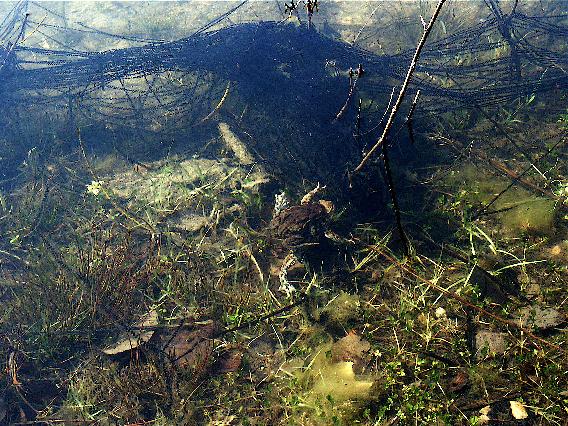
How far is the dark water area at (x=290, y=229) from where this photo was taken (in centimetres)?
315

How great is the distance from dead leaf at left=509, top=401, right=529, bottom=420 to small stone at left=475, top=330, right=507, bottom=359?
0.38 m

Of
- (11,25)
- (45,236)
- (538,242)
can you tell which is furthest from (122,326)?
(11,25)

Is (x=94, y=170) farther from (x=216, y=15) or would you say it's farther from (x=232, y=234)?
(x=216, y=15)

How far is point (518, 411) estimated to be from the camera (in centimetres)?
267

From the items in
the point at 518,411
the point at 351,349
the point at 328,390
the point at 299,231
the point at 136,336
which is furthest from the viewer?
the point at 299,231

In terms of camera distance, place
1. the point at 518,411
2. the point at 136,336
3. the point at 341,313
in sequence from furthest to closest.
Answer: the point at 136,336 < the point at 341,313 < the point at 518,411

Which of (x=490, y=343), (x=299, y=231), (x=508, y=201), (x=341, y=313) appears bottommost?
(x=490, y=343)

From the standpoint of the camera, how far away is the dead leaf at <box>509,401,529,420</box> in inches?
104

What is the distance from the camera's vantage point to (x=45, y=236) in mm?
4859

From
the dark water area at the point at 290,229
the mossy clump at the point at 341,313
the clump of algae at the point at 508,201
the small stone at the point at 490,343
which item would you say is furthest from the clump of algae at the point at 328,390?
the clump of algae at the point at 508,201

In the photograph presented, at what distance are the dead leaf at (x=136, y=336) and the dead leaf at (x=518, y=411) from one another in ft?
9.57

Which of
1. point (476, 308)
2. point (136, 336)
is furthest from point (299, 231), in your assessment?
point (136, 336)

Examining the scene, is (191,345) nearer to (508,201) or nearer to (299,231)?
(299,231)

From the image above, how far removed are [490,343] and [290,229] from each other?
74.3 inches
